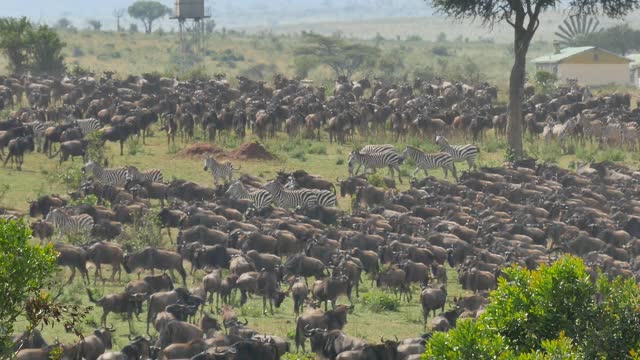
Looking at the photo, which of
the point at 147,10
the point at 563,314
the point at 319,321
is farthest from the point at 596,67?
the point at 147,10

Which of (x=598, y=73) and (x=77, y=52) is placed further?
(x=77, y=52)

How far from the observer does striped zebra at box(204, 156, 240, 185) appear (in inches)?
1612

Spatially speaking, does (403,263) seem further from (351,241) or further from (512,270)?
(512,270)

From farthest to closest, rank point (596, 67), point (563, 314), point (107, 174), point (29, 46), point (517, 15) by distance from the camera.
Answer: point (596, 67) < point (29, 46) < point (517, 15) < point (107, 174) < point (563, 314)

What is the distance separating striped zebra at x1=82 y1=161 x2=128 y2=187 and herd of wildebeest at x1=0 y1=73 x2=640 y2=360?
5 centimetres

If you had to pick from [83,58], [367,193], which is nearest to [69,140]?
[367,193]

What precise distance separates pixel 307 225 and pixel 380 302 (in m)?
5.99

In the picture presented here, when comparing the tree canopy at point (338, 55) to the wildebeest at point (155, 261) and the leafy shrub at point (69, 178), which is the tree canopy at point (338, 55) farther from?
the wildebeest at point (155, 261)

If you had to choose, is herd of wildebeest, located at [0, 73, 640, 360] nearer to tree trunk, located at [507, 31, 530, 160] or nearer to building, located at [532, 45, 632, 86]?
tree trunk, located at [507, 31, 530, 160]

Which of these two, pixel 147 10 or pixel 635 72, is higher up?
pixel 147 10

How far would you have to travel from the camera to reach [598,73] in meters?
91.5

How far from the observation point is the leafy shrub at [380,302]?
26891 mm

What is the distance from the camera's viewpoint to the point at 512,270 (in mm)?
14680

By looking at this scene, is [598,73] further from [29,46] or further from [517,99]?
[517,99]
